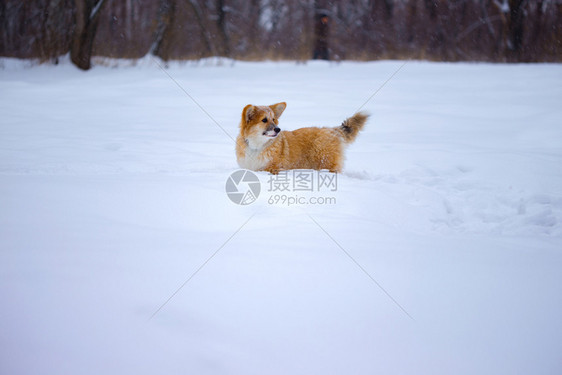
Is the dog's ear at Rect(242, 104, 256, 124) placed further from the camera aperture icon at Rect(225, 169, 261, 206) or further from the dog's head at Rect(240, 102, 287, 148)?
Result: the camera aperture icon at Rect(225, 169, 261, 206)

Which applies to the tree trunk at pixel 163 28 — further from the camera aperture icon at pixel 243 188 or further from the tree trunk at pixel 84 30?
the camera aperture icon at pixel 243 188

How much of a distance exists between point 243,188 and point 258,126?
3.40 ft

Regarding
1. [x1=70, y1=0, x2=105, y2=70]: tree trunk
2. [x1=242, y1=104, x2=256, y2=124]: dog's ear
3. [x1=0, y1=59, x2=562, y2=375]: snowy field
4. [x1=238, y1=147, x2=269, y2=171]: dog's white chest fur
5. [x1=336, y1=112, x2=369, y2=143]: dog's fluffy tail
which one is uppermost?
[x1=70, y1=0, x2=105, y2=70]: tree trunk

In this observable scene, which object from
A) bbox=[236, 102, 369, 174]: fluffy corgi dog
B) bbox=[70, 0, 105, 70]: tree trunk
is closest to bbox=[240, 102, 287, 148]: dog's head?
bbox=[236, 102, 369, 174]: fluffy corgi dog

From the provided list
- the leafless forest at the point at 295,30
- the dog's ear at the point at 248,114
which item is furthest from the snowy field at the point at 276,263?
the leafless forest at the point at 295,30

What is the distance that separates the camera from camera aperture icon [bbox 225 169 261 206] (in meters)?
3.30

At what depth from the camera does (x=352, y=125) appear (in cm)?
505

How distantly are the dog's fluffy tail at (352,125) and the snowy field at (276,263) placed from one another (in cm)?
38

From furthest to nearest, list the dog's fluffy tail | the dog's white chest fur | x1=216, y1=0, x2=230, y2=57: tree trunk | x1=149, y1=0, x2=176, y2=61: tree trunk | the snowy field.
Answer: x1=216, y1=0, x2=230, y2=57: tree trunk, x1=149, y1=0, x2=176, y2=61: tree trunk, the dog's fluffy tail, the dog's white chest fur, the snowy field

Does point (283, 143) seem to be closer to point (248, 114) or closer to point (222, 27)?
point (248, 114)

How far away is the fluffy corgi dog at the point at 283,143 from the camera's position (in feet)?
14.3

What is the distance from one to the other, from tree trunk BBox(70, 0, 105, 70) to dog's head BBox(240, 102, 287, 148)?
8307 mm

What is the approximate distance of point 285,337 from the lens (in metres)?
1.88

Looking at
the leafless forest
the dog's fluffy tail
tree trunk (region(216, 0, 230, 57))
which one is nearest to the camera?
the dog's fluffy tail
